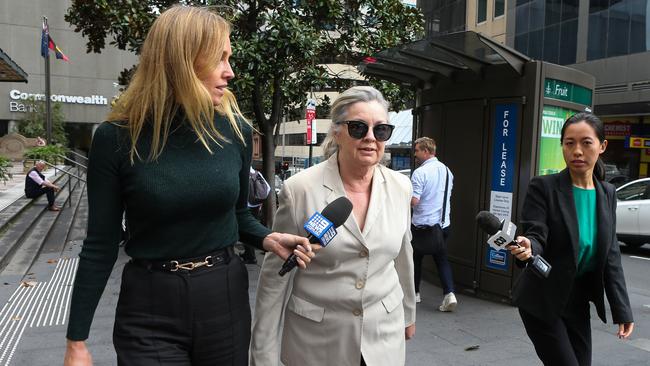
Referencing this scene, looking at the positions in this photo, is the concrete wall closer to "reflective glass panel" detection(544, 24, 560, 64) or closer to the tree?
"reflective glass panel" detection(544, 24, 560, 64)

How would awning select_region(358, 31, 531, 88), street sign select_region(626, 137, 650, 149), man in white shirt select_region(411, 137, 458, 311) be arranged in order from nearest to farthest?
1. awning select_region(358, 31, 531, 88)
2. man in white shirt select_region(411, 137, 458, 311)
3. street sign select_region(626, 137, 650, 149)

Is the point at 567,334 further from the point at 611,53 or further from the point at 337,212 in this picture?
the point at 611,53

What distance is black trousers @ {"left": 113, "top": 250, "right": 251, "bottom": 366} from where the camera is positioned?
1.85 m

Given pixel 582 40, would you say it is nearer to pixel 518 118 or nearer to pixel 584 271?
pixel 518 118

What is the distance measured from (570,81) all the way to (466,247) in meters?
2.41

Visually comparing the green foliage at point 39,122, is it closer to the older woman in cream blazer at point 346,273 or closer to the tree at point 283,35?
the tree at point 283,35

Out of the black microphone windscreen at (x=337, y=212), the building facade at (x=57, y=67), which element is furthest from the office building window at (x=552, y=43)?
the building facade at (x=57, y=67)

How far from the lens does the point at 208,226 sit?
194 centimetres

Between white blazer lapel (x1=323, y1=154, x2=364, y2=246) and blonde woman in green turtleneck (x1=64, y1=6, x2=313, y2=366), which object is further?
white blazer lapel (x1=323, y1=154, x2=364, y2=246)

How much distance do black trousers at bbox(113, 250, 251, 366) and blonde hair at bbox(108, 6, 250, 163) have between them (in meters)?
0.45

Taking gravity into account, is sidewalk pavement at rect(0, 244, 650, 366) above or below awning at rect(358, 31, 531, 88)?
below

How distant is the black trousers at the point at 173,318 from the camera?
1852 millimetres

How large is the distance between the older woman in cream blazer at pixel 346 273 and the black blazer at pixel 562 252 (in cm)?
81

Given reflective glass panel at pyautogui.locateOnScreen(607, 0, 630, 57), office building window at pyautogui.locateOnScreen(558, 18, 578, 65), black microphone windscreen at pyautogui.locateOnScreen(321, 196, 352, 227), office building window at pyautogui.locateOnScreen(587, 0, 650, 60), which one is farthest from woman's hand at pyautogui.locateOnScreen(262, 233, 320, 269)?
office building window at pyautogui.locateOnScreen(558, 18, 578, 65)
